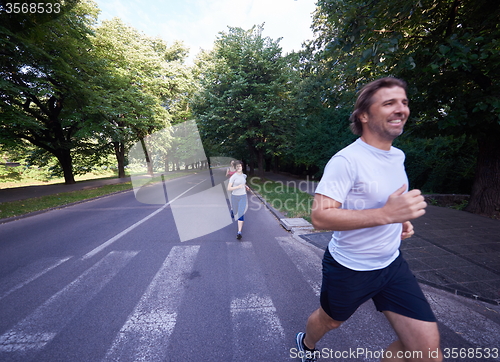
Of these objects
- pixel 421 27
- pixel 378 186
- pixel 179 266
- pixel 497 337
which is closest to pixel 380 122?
pixel 378 186

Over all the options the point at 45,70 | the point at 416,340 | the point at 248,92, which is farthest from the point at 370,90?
the point at 45,70

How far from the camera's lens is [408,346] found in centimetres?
142

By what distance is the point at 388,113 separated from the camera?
4.87 feet

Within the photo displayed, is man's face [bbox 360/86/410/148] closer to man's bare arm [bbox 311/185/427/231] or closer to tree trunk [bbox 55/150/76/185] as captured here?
man's bare arm [bbox 311/185/427/231]

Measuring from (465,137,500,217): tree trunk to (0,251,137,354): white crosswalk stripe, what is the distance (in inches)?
433

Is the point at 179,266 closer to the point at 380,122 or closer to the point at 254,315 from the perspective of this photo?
the point at 254,315

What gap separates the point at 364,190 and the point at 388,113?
0.54 m

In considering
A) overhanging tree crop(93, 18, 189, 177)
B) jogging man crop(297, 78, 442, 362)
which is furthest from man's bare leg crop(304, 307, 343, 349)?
overhanging tree crop(93, 18, 189, 177)

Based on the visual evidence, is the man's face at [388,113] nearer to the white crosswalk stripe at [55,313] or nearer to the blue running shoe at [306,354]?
the blue running shoe at [306,354]

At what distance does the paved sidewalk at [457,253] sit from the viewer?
3402mm

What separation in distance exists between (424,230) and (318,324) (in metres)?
5.96

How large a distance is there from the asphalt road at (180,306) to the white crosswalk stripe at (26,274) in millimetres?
19

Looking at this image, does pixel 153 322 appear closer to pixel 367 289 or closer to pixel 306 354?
pixel 306 354

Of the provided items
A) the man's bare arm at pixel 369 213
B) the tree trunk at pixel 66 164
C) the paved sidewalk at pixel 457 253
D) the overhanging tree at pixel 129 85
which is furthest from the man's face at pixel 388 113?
the tree trunk at pixel 66 164
